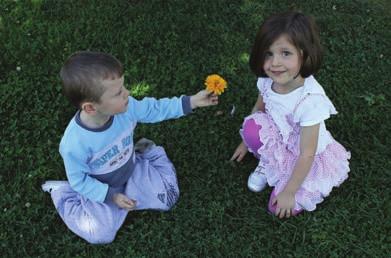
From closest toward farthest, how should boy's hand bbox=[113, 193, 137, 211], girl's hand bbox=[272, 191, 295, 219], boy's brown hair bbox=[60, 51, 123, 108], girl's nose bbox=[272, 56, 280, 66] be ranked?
boy's brown hair bbox=[60, 51, 123, 108]
girl's nose bbox=[272, 56, 280, 66]
boy's hand bbox=[113, 193, 137, 211]
girl's hand bbox=[272, 191, 295, 219]

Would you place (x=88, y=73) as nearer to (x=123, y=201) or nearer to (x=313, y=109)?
(x=123, y=201)

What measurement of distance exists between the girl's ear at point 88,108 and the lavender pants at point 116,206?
71 centimetres

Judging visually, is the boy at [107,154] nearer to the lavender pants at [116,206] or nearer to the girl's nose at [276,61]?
the lavender pants at [116,206]

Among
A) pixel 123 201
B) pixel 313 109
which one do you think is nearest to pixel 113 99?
pixel 123 201

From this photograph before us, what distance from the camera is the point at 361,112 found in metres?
3.82

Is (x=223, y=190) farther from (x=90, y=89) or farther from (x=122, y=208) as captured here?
(x=90, y=89)

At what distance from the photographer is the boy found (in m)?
2.52

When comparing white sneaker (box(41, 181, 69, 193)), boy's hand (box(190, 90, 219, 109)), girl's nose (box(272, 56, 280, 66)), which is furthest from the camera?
white sneaker (box(41, 181, 69, 193))

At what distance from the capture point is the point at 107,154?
2.85 meters

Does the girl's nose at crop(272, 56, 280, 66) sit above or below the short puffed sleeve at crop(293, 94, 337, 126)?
above

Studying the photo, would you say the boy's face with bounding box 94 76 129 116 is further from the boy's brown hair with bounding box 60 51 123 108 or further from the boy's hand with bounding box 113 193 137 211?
the boy's hand with bounding box 113 193 137 211

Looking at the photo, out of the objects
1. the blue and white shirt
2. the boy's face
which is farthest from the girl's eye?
the boy's face

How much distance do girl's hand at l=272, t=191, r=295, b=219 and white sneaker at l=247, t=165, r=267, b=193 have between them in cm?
18

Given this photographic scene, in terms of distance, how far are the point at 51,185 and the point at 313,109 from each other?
1818mm
